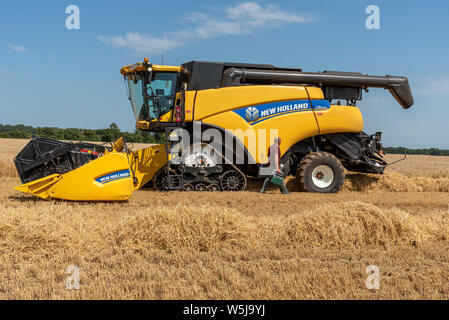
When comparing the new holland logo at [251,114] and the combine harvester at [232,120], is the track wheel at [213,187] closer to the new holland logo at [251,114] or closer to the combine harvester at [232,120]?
the combine harvester at [232,120]

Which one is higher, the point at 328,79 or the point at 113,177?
the point at 328,79

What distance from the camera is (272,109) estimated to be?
9227 millimetres

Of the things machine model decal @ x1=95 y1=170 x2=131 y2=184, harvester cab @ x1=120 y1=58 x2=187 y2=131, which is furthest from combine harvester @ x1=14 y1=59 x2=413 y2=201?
machine model decal @ x1=95 y1=170 x2=131 y2=184

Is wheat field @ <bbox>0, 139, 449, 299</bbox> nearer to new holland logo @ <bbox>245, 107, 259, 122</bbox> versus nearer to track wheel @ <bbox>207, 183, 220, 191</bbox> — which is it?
track wheel @ <bbox>207, 183, 220, 191</bbox>

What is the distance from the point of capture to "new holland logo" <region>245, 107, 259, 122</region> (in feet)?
29.8

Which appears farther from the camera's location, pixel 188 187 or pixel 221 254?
pixel 188 187

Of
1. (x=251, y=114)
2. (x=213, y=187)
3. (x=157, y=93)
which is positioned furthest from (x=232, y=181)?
(x=157, y=93)

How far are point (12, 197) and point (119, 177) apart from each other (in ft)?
8.08

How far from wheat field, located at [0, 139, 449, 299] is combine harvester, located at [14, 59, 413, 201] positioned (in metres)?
3.06

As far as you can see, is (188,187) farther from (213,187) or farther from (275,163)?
(275,163)

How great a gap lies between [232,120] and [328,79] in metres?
2.79
